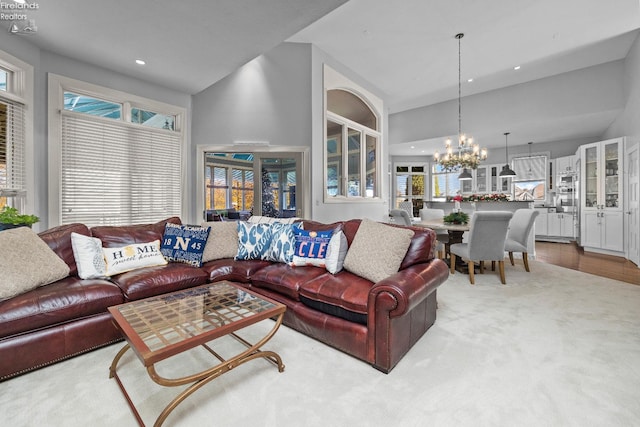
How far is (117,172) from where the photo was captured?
3.87 m

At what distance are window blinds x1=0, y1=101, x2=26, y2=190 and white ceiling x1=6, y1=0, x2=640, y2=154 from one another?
31.3 inches

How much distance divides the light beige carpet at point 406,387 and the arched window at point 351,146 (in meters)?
3.13

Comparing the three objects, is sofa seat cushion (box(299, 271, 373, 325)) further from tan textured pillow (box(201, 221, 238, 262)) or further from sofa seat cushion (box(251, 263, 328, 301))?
tan textured pillow (box(201, 221, 238, 262))

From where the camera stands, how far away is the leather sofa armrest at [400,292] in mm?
1684

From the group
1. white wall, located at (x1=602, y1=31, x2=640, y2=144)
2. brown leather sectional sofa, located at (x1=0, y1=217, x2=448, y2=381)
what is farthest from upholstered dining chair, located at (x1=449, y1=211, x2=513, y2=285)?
white wall, located at (x1=602, y1=31, x2=640, y2=144)

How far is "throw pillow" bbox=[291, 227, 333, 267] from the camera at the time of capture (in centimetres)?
260

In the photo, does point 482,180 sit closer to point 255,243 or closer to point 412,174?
point 412,174

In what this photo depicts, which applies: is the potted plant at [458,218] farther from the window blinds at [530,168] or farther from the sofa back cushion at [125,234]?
the window blinds at [530,168]

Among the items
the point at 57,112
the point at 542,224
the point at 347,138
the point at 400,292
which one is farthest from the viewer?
the point at 542,224

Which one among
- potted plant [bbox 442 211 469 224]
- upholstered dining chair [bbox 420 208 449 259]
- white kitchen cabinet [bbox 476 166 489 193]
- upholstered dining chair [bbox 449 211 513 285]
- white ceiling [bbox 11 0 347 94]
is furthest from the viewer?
white kitchen cabinet [bbox 476 166 489 193]

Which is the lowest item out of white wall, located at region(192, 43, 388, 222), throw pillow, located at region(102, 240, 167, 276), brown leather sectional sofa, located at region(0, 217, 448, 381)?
brown leather sectional sofa, located at region(0, 217, 448, 381)

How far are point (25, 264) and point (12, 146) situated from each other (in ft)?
6.03

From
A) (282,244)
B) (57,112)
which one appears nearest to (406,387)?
(282,244)

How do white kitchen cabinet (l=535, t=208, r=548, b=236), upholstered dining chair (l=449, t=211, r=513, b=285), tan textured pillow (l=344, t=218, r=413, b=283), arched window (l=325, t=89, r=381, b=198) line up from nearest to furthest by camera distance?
1. tan textured pillow (l=344, t=218, r=413, b=283)
2. upholstered dining chair (l=449, t=211, r=513, b=285)
3. arched window (l=325, t=89, r=381, b=198)
4. white kitchen cabinet (l=535, t=208, r=548, b=236)
